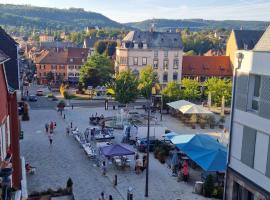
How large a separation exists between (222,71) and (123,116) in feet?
100

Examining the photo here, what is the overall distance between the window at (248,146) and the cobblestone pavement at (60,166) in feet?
25.8

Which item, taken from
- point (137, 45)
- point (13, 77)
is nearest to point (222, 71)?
point (137, 45)

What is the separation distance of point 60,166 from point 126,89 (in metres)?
25.2

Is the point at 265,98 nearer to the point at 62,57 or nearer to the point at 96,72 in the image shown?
the point at 96,72

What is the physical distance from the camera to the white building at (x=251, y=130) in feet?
53.1

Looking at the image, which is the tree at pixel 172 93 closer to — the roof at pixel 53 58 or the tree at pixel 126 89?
the tree at pixel 126 89

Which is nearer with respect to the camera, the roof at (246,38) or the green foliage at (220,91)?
the green foliage at (220,91)

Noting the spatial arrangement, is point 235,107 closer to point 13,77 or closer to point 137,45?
point 13,77

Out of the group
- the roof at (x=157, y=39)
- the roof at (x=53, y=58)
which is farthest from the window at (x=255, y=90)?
the roof at (x=53, y=58)

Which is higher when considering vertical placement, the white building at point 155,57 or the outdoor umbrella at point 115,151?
the white building at point 155,57

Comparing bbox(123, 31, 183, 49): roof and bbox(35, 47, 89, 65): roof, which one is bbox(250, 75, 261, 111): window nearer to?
bbox(123, 31, 183, 49): roof

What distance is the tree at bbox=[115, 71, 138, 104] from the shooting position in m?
50.8

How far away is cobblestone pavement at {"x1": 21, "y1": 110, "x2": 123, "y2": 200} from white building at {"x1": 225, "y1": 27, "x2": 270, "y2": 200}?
23.2 ft

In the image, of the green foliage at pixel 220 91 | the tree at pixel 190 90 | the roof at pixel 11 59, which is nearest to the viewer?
the roof at pixel 11 59
